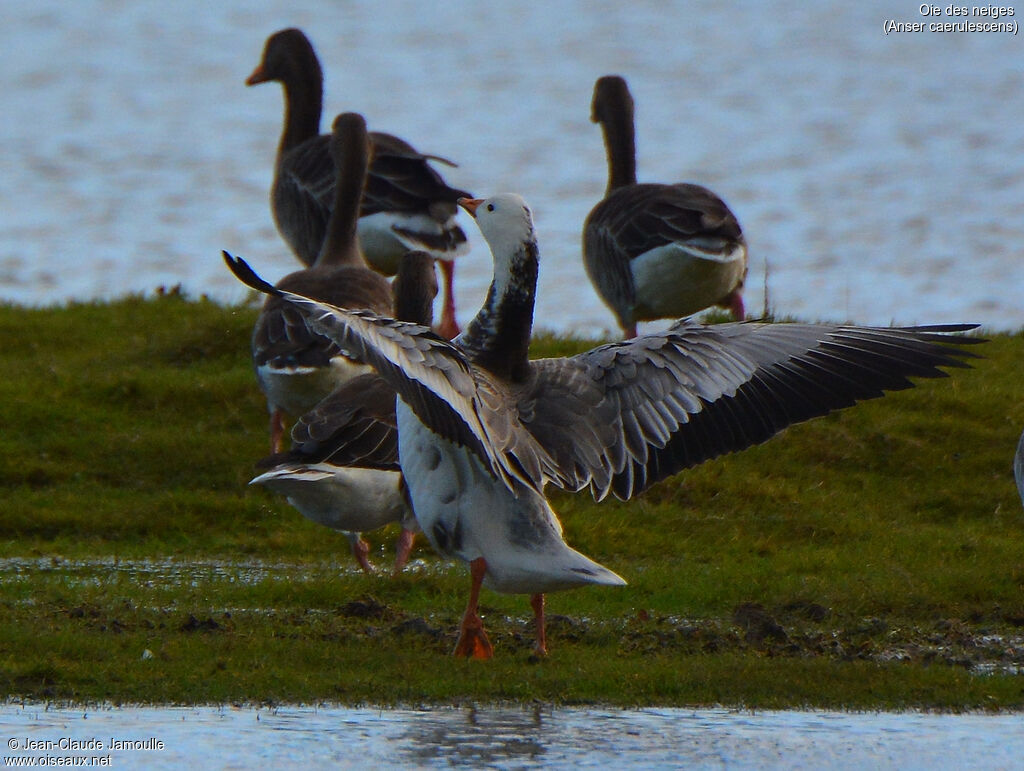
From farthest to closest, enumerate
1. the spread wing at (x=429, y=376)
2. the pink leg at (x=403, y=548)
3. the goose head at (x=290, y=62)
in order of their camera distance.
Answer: the goose head at (x=290, y=62), the pink leg at (x=403, y=548), the spread wing at (x=429, y=376)

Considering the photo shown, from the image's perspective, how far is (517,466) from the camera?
632 centimetres

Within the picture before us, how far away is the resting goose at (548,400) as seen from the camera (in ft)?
20.0

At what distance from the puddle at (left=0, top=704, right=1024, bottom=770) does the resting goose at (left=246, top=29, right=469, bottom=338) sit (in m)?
6.34

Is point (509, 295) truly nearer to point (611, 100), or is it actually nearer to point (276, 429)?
point (276, 429)

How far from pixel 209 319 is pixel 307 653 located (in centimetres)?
590

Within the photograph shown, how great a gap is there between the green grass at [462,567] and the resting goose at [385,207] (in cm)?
117

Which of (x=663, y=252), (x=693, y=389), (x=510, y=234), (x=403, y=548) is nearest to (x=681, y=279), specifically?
(x=663, y=252)

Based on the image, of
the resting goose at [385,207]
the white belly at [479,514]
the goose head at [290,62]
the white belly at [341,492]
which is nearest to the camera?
the white belly at [479,514]

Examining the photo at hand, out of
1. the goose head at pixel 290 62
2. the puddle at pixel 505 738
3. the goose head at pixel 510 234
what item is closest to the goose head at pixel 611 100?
the goose head at pixel 290 62

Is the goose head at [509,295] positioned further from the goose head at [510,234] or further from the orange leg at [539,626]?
the orange leg at [539,626]

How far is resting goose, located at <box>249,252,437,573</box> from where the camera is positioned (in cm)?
748

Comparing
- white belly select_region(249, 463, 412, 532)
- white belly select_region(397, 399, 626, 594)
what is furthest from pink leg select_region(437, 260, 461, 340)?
white belly select_region(397, 399, 626, 594)

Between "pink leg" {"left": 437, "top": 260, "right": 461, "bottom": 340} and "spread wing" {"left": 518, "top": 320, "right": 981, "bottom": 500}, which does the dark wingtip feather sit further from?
"pink leg" {"left": 437, "top": 260, "right": 461, "bottom": 340}

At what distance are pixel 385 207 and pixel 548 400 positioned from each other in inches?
234
